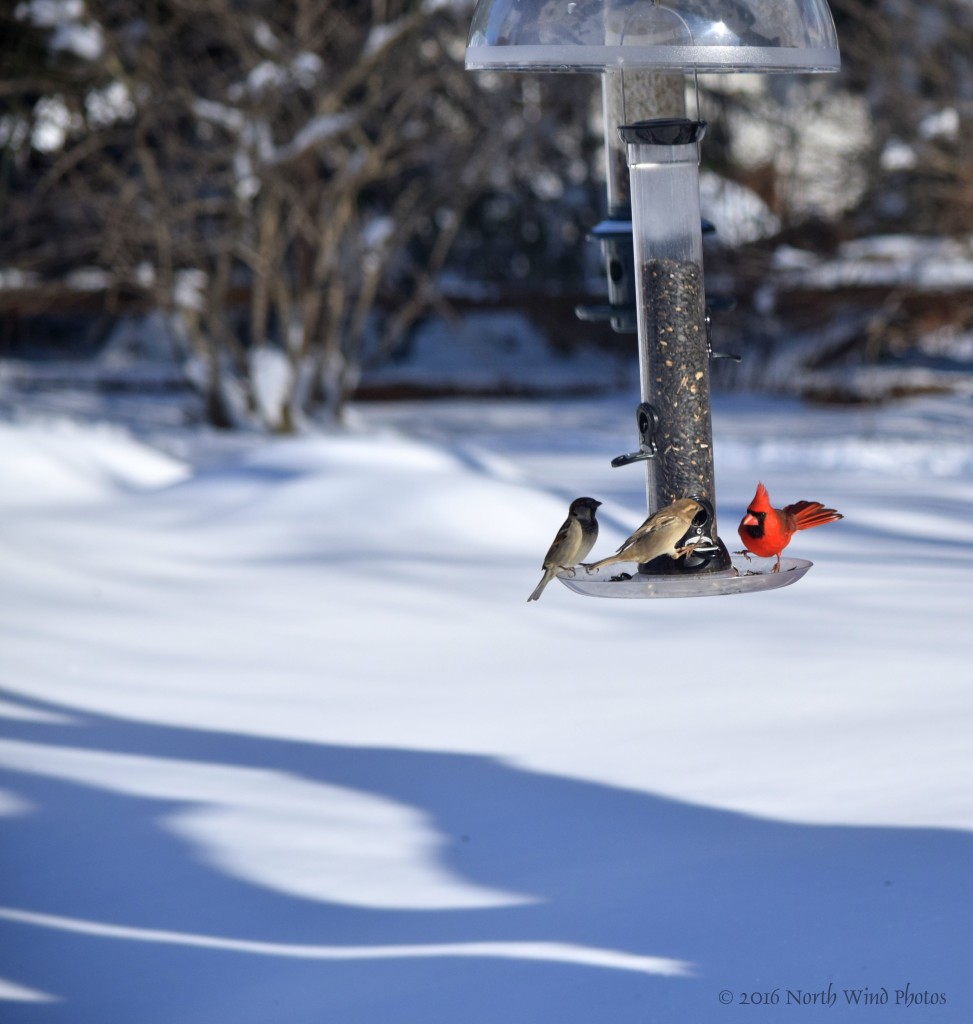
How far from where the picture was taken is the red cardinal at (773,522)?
8.83 ft

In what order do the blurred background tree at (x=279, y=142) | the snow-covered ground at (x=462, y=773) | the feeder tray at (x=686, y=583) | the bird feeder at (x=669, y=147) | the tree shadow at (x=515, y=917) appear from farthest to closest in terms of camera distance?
the blurred background tree at (x=279, y=142) < the snow-covered ground at (x=462, y=773) < the tree shadow at (x=515, y=917) < the bird feeder at (x=669, y=147) < the feeder tray at (x=686, y=583)

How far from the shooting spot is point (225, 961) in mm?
3559

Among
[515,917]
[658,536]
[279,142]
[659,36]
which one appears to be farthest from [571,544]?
[279,142]

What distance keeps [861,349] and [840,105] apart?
343 centimetres

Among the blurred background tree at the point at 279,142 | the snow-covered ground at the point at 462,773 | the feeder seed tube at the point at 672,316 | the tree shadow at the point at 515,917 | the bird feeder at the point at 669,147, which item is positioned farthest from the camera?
the blurred background tree at the point at 279,142

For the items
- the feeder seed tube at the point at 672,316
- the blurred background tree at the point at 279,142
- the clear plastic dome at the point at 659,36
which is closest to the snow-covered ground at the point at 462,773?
the feeder seed tube at the point at 672,316

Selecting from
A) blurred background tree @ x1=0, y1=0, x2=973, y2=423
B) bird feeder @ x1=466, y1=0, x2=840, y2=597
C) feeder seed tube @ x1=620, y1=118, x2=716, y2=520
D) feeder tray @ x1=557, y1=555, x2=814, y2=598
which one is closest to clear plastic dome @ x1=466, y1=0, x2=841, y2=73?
bird feeder @ x1=466, y1=0, x2=840, y2=597

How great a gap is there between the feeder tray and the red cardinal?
0.18 feet

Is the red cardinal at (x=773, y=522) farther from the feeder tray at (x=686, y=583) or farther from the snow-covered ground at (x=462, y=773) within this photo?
the snow-covered ground at (x=462, y=773)

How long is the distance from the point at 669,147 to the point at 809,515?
0.86 m

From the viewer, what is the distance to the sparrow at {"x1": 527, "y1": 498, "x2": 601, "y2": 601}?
270 cm

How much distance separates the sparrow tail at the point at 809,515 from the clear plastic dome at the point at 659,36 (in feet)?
2.82

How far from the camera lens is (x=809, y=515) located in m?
2.70

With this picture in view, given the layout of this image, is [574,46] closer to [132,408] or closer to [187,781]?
[187,781]
